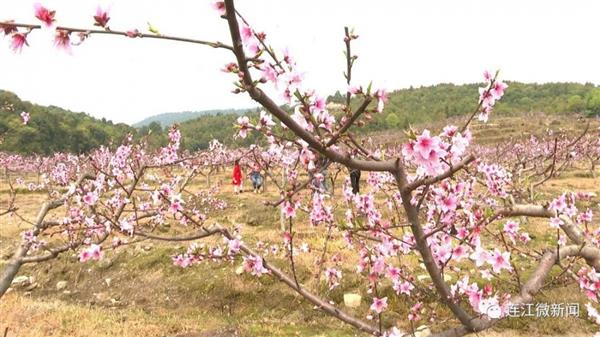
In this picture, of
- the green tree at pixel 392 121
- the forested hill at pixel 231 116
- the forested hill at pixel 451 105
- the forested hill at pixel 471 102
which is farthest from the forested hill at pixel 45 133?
the green tree at pixel 392 121

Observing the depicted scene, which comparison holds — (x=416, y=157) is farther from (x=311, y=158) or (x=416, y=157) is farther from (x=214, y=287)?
(x=214, y=287)

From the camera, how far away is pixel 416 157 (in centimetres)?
218

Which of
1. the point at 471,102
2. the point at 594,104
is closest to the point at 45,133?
the point at 471,102

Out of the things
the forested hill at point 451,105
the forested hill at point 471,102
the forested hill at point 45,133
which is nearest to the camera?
the forested hill at point 45,133

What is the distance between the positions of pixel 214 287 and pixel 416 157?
10344 millimetres

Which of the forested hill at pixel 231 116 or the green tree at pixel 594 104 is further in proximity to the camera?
the green tree at pixel 594 104

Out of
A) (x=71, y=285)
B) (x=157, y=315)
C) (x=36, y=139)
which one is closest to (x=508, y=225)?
(x=157, y=315)

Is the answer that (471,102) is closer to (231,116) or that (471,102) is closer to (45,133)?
(231,116)

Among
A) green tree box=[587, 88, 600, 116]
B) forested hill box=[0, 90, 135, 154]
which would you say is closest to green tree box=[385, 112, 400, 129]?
green tree box=[587, 88, 600, 116]

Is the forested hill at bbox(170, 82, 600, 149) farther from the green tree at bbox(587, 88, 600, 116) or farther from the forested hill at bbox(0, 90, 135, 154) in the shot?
the forested hill at bbox(0, 90, 135, 154)

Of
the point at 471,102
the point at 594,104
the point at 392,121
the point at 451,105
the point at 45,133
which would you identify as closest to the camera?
the point at 45,133

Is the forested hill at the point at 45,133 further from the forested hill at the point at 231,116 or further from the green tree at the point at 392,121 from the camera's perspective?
the green tree at the point at 392,121

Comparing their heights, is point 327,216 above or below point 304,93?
below

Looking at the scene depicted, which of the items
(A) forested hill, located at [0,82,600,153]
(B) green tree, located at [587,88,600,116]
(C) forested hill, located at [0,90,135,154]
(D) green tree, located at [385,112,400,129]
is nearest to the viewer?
(C) forested hill, located at [0,90,135,154]
